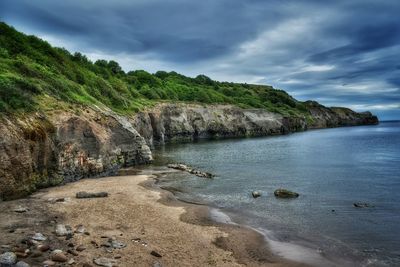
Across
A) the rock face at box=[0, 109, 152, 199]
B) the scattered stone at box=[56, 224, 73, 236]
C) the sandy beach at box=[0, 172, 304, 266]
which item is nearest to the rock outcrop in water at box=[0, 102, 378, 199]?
the rock face at box=[0, 109, 152, 199]

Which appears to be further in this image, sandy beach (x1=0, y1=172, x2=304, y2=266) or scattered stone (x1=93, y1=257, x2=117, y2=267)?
sandy beach (x1=0, y1=172, x2=304, y2=266)

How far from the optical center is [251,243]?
18297 millimetres

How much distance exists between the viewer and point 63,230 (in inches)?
657

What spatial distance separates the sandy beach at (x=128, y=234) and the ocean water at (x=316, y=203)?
77.3 inches

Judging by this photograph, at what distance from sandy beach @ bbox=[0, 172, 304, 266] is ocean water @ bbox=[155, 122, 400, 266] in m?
1.96

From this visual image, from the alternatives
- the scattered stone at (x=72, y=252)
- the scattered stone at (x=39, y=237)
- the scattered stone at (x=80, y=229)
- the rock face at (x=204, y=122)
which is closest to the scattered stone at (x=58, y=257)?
the scattered stone at (x=72, y=252)

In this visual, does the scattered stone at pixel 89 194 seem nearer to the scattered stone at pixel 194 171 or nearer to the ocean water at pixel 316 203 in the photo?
the ocean water at pixel 316 203

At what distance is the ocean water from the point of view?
17.8 metres

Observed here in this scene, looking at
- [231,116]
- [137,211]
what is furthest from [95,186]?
[231,116]

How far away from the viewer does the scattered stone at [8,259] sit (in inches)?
473

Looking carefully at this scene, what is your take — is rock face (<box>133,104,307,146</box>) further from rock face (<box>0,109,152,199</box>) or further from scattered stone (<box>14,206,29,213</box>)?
scattered stone (<box>14,206,29,213</box>)

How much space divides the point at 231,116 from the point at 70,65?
2749 inches

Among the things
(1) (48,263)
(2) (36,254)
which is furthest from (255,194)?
(1) (48,263)

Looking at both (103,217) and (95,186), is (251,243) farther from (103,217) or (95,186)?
(95,186)
